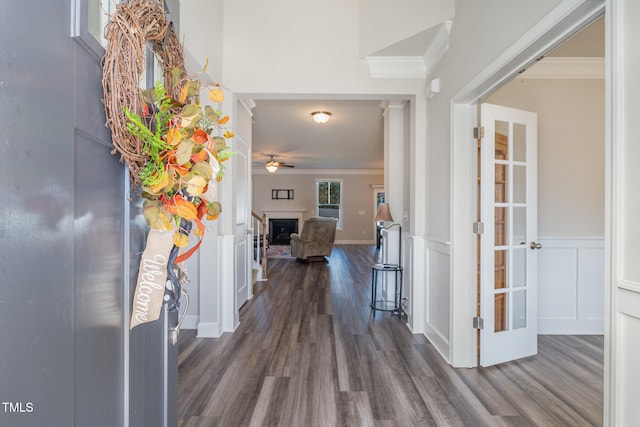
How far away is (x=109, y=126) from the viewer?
0.80m

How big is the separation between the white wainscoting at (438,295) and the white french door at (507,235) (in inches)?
10.6

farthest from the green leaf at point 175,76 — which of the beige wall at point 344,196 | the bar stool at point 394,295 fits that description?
the beige wall at point 344,196

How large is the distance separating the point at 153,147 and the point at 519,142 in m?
2.77

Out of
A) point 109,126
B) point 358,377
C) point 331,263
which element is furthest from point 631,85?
point 331,263

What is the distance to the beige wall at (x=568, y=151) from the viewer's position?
305 cm

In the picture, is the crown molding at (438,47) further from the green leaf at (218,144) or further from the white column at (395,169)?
the green leaf at (218,144)

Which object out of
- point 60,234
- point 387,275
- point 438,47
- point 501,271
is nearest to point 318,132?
point 387,275

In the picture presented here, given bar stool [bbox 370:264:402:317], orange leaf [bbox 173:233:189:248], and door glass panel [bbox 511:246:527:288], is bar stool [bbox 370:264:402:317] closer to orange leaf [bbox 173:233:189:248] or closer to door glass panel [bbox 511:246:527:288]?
door glass panel [bbox 511:246:527:288]

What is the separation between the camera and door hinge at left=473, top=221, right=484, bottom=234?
7.85 ft

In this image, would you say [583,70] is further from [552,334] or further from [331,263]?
[331,263]

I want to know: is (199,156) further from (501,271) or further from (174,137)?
(501,271)

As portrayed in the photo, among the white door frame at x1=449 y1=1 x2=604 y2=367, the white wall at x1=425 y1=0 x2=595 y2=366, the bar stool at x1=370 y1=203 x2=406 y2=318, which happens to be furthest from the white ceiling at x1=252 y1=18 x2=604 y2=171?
the bar stool at x1=370 y1=203 x2=406 y2=318

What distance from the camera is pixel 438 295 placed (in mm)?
2779

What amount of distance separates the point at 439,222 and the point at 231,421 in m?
2.19
